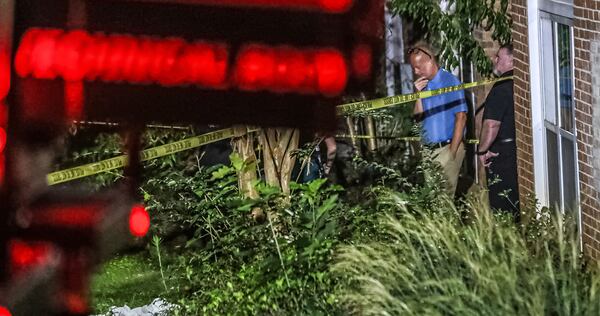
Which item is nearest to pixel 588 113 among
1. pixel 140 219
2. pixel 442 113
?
pixel 140 219

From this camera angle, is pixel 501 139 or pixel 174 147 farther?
pixel 501 139

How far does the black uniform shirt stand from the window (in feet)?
6.50

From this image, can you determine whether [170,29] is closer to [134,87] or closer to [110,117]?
[134,87]

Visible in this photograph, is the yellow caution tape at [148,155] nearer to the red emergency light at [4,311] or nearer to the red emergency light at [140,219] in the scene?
the red emergency light at [140,219]

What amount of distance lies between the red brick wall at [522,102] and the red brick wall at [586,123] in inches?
48.9

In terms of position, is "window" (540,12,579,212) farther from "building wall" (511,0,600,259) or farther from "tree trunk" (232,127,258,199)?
"tree trunk" (232,127,258,199)

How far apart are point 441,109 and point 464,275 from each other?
5114 mm

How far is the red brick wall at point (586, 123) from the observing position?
8.55 metres

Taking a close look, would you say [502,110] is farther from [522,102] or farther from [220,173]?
[220,173]

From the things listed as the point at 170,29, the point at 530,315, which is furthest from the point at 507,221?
the point at 170,29

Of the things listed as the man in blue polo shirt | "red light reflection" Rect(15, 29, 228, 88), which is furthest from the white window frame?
"red light reflection" Rect(15, 29, 228, 88)

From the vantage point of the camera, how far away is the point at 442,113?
40.1 feet

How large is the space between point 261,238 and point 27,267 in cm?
215

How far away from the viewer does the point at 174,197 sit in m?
10.3
